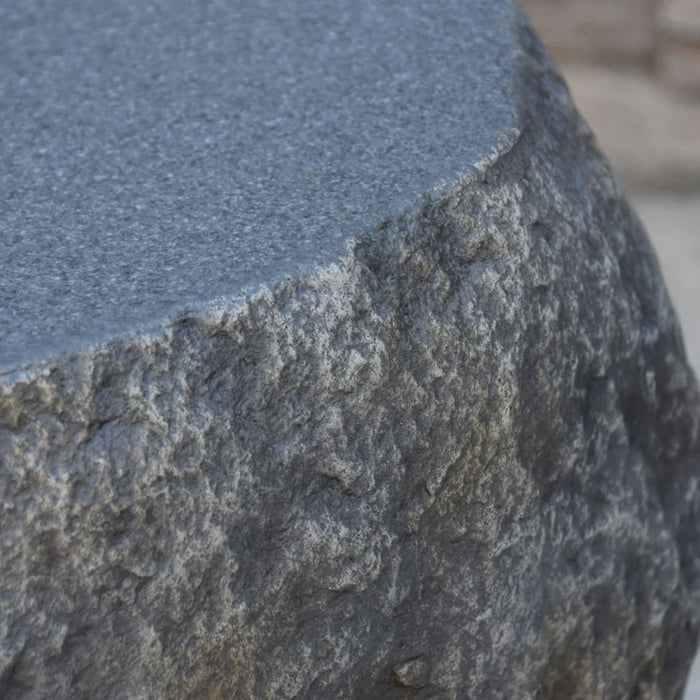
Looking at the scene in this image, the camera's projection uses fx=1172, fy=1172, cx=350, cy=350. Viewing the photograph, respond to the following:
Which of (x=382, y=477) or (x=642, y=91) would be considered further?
(x=642, y=91)

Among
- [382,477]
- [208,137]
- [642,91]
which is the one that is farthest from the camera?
[642,91]

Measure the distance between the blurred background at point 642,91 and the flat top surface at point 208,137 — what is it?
1.31m

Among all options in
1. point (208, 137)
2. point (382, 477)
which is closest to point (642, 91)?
point (208, 137)

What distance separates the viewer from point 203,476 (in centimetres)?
64

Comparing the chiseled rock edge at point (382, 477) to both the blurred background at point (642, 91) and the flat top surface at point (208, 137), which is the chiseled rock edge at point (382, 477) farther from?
the blurred background at point (642, 91)

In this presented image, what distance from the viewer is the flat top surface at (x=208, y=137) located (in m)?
0.68

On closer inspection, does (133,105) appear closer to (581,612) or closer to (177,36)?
(177,36)

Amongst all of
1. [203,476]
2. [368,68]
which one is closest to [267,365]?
[203,476]

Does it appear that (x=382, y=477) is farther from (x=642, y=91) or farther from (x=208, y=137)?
(x=642, y=91)

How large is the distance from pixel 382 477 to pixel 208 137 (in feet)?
0.95

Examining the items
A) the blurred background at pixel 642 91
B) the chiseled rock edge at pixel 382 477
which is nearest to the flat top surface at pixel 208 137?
the chiseled rock edge at pixel 382 477

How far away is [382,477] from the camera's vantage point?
27.4 inches

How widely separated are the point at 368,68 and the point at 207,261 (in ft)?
0.94

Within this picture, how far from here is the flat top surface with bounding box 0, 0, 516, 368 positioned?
0.68 m
